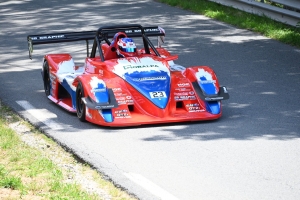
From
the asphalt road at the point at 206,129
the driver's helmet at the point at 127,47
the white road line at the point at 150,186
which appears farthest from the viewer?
the driver's helmet at the point at 127,47

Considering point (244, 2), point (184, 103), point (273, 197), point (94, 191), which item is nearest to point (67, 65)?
point (184, 103)

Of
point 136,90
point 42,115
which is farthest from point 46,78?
point 136,90

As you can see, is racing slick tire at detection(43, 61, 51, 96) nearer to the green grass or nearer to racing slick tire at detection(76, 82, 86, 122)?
racing slick tire at detection(76, 82, 86, 122)

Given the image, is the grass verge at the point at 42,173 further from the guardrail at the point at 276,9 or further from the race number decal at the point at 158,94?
the guardrail at the point at 276,9

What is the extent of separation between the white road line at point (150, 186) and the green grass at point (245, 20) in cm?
800

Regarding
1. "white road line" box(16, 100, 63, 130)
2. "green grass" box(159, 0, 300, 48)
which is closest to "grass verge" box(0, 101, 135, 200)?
"white road line" box(16, 100, 63, 130)

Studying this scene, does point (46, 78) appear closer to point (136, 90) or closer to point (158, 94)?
point (136, 90)

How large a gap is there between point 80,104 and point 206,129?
172cm

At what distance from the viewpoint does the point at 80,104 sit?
10.1 metres

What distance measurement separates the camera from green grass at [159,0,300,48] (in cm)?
1550

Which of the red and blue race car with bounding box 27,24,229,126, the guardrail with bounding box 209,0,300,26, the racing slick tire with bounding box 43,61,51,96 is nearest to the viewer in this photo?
the red and blue race car with bounding box 27,24,229,126

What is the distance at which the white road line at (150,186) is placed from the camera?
7.03m

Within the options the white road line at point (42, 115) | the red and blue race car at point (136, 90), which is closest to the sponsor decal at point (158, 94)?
the red and blue race car at point (136, 90)

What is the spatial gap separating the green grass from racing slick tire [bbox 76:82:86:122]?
240 inches
